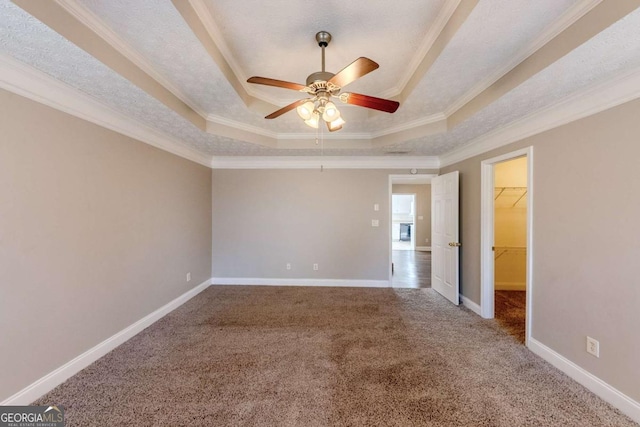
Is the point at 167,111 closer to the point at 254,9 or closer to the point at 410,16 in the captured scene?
the point at 254,9

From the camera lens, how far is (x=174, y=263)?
11.6 feet

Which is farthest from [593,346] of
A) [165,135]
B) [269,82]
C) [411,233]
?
[411,233]

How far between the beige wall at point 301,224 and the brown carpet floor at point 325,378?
140 centimetres

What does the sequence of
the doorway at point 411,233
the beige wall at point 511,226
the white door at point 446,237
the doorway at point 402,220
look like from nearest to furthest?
the white door at point 446,237, the beige wall at point 511,226, the doorway at point 411,233, the doorway at point 402,220

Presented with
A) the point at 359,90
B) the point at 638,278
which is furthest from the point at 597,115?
the point at 359,90

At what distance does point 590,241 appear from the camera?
1970 mm

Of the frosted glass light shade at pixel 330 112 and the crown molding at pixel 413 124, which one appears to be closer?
the frosted glass light shade at pixel 330 112

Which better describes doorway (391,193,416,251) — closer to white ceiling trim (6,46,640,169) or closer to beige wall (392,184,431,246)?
beige wall (392,184,431,246)

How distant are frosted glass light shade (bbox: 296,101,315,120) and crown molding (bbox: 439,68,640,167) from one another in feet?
6.81

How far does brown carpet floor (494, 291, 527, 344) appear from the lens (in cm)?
291

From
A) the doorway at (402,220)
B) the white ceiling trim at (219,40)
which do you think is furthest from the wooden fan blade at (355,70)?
the doorway at (402,220)

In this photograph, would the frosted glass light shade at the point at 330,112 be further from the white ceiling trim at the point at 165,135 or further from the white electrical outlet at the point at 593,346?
the white electrical outlet at the point at 593,346

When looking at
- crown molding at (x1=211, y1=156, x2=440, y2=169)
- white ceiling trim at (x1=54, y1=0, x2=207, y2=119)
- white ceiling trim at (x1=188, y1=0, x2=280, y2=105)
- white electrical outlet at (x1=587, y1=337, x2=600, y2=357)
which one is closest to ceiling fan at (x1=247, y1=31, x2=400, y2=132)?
white ceiling trim at (x1=188, y1=0, x2=280, y2=105)

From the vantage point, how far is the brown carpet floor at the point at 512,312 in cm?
291
